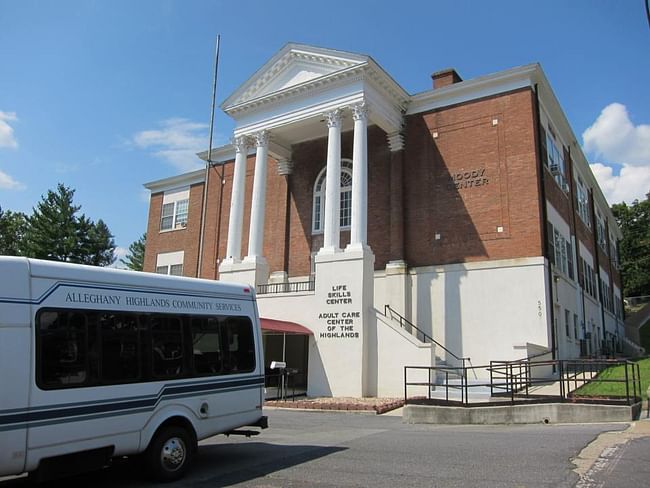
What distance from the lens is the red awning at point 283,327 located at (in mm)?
19688

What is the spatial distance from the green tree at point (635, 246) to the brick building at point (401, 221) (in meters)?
44.4

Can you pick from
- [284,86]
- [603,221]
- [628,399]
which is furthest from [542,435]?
[603,221]

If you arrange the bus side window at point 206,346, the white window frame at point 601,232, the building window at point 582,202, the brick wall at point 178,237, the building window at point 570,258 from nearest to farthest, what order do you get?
the bus side window at point 206,346 < the building window at point 570,258 < the building window at point 582,202 < the brick wall at point 178,237 < the white window frame at point 601,232

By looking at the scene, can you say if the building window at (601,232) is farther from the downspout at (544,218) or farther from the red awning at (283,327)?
the red awning at (283,327)

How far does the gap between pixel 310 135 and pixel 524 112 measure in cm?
1036

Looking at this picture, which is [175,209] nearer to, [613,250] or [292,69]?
[292,69]

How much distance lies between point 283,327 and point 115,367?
13248 mm

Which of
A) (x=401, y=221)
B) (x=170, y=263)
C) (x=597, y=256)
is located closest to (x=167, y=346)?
(x=401, y=221)

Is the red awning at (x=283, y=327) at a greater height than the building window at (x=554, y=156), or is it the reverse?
the building window at (x=554, y=156)

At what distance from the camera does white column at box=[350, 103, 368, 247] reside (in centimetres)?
2169

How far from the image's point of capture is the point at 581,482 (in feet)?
21.5

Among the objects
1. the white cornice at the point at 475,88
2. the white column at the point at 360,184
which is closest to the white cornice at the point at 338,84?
the white cornice at the point at 475,88

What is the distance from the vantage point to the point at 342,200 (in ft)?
88.9

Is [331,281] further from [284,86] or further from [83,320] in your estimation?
[83,320]
